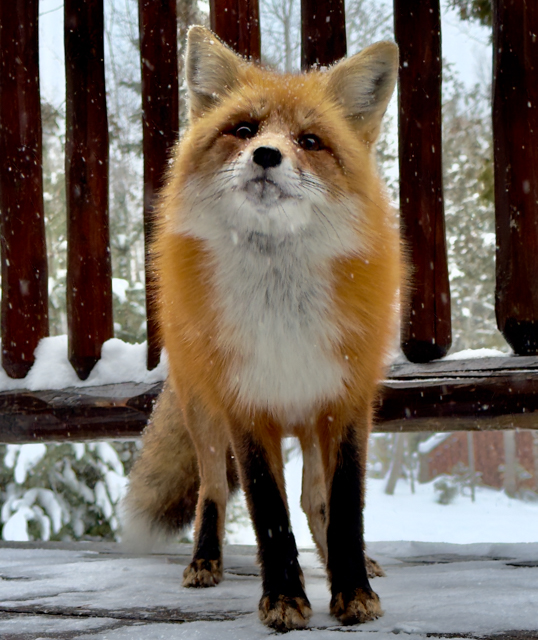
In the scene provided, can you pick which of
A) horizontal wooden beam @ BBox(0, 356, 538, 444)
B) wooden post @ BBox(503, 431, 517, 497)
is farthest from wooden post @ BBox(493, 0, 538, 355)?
wooden post @ BBox(503, 431, 517, 497)

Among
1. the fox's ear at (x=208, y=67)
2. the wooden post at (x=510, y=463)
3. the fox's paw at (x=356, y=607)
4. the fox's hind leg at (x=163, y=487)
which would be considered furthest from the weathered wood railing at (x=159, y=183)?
the wooden post at (x=510, y=463)

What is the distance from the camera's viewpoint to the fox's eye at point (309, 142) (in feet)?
5.03

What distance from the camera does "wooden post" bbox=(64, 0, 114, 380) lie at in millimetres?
2783

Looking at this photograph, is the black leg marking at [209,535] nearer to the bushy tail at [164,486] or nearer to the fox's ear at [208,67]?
the bushy tail at [164,486]

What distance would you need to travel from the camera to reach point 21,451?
4371 millimetres

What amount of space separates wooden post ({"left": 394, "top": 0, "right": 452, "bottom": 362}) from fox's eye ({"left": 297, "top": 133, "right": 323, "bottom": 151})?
98 cm

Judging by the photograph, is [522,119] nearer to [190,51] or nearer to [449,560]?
[190,51]

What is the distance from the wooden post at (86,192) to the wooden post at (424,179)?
132 cm

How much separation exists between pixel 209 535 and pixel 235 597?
1.16ft

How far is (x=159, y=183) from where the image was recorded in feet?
8.87

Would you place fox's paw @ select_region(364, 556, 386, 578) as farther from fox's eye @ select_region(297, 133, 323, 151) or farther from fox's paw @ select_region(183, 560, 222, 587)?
fox's eye @ select_region(297, 133, 323, 151)

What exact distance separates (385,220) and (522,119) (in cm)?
95

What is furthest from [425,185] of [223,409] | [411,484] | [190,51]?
[411,484]

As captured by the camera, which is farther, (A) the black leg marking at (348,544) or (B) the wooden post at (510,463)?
(B) the wooden post at (510,463)
